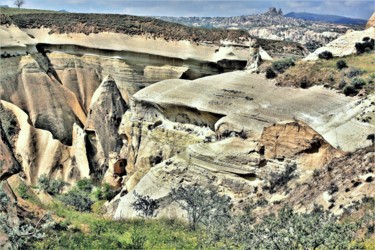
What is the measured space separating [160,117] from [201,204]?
33.3 ft

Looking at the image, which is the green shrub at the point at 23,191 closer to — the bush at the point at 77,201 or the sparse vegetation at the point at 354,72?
the bush at the point at 77,201

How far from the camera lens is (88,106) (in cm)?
3391

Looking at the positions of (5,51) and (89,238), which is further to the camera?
(5,51)

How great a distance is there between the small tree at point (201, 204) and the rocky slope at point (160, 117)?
1.68ft

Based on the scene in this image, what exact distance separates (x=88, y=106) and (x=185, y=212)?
17975 millimetres


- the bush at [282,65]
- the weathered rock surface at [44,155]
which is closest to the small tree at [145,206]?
the weathered rock surface at [44,155]

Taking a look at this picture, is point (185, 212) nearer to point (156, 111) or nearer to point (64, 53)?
point (156, 111)

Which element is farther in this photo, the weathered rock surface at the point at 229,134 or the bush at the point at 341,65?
the bush at the point at 341,65

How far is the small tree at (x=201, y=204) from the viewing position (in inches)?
601

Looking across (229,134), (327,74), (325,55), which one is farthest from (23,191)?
(325,55)

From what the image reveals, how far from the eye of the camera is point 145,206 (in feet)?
62.3

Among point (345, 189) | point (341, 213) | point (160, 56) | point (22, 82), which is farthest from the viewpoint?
point (160, 56)

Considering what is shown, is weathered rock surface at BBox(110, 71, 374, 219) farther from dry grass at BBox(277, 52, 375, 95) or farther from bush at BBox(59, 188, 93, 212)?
bush at BBox(59, 188, 93, 212)

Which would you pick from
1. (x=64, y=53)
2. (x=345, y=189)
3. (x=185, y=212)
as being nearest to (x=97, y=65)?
(x=64, y=53)
